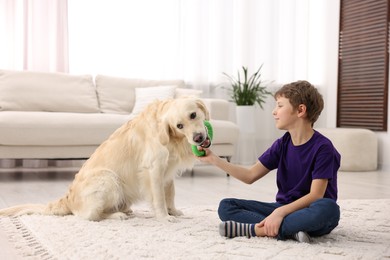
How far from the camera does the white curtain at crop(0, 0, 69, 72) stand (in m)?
5.23

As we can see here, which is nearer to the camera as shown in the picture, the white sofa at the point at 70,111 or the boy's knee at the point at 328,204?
the boy's knee at the point at 328,204

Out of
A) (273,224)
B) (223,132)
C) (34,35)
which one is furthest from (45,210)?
→ (34,35)

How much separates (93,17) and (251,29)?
75.4 inches

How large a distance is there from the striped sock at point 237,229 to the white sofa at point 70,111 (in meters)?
2.45

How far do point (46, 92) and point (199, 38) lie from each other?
2038mm

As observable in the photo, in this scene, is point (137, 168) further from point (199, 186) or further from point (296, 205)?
point (199, 186)

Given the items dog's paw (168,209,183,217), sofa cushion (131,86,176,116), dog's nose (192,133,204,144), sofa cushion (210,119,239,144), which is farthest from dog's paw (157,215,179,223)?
sofa cushion (131,86,176,116)

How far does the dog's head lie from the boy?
0.29ft

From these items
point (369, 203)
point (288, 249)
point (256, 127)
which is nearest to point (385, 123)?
point (256, 127)

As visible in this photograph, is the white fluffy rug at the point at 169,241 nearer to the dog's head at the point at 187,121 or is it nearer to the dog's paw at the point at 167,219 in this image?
the dog's paw at the point at 167,219

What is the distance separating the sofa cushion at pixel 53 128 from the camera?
156 inches

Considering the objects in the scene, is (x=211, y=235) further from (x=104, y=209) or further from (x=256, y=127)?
(x=256, y=127)

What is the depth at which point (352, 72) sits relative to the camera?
593cm

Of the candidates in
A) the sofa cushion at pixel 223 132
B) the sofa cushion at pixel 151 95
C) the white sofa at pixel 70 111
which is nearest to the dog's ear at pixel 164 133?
the white sofa at pixel 70 111
